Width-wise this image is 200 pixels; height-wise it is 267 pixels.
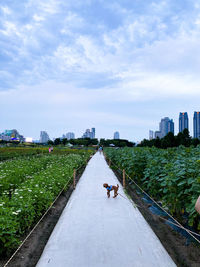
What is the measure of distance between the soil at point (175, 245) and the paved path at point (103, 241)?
0.14 m

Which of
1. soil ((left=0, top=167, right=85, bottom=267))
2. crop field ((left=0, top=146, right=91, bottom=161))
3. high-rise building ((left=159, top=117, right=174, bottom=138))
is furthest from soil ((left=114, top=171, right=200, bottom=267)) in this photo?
high-rise building ((left=159, top=117, right=174, bottom=138))

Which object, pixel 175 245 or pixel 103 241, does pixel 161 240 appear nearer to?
pixel 175 245

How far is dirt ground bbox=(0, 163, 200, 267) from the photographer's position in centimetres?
309

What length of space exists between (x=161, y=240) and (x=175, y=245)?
295 mm

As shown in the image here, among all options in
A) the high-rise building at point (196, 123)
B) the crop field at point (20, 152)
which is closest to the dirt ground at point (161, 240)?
the crop field at point (20, 152)

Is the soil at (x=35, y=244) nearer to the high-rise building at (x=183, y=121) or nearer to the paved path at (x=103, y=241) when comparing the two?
the paved path at (x=103, y=241)

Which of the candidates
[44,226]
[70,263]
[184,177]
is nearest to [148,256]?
[70,263]

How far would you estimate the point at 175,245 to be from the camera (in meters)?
3.66

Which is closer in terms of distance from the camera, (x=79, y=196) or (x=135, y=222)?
(x=135, y=222)

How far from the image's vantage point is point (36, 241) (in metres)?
3.72

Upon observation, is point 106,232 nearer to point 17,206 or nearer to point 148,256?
point 148,256

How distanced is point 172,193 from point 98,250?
1995 mm

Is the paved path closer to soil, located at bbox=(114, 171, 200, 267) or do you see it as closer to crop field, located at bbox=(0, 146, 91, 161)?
soil, located at bbox=(114, 171, 200, 267)

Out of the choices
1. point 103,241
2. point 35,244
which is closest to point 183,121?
point 103,241
